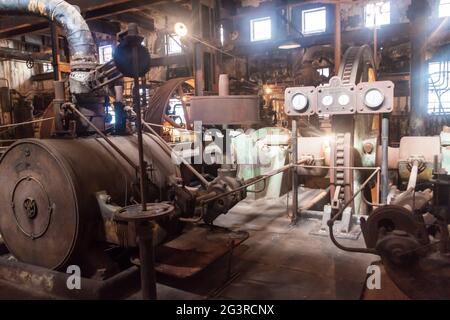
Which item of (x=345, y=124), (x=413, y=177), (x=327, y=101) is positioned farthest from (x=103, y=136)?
(x=413, y=177)

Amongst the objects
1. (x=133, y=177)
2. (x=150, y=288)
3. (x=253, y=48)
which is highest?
(x=253, y=48)

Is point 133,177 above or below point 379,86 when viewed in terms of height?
below

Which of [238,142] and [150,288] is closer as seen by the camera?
[150,288]

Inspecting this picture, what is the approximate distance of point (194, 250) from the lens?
3.19 meters

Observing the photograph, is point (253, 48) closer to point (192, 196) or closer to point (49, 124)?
point (49, 124)

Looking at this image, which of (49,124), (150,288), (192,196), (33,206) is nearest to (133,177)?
(192,196)

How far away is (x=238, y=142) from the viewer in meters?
5.54

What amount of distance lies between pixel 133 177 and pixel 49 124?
542 cm

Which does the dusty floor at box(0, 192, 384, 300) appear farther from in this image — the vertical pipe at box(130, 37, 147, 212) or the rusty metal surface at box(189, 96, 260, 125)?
the rusty metal surface at box(189, 96, 260, 125)

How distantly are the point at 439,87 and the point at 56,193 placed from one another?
11458mm

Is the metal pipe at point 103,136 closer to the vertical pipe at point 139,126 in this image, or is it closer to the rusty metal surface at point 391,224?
the vertical pipe at point 139,126

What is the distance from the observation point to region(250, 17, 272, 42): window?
13.1 m

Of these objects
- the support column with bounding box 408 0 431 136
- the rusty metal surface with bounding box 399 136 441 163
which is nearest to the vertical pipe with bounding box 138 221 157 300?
the rusty metal surface with bounding box 399 136 441 163

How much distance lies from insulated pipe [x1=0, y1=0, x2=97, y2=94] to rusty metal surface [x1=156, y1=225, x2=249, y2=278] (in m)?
1.78
